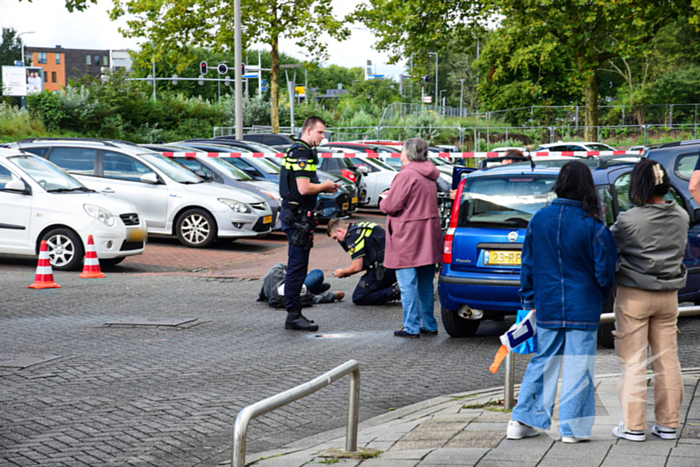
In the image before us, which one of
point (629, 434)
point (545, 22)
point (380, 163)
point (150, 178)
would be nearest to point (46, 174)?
point (150, 178)

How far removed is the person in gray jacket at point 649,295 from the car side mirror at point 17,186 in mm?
9799

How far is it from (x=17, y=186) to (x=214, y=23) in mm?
19511

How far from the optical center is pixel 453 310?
7867mm

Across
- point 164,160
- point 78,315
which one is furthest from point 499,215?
point 164,160

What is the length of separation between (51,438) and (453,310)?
4043 mm

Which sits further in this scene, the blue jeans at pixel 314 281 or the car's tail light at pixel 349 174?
the car's tail light at pixel 349 174

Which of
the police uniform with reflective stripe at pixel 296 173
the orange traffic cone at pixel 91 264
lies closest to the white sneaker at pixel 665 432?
the police uniform with reflective stripe at pixel 296 173

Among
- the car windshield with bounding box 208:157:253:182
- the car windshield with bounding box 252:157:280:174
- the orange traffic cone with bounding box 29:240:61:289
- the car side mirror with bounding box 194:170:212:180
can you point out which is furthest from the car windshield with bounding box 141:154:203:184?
the orange traffic cone with bounding box 29:240:61:289

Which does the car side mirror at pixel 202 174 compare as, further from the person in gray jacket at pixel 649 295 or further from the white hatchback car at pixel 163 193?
the person in gray jacket at pixel 649 295

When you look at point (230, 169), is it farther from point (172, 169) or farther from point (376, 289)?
point (376, 289)

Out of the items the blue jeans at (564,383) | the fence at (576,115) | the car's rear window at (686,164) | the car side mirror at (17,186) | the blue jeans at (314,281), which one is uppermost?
the fence at (576,115)

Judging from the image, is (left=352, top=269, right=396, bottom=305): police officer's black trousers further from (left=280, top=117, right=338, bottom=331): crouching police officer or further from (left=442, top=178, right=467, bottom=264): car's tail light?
(left=442, top=178, right=467, bottom=264): car's tail light

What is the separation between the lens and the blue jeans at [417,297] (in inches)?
315

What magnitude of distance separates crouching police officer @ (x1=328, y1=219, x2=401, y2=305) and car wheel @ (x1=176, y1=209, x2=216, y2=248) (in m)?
5.75
